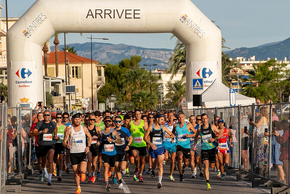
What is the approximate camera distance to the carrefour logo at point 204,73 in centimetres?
2236

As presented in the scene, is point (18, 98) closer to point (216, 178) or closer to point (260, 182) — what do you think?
point (216, 178)

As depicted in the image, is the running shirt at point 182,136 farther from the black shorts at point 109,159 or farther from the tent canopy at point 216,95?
A: the tent canopy at point 216,95

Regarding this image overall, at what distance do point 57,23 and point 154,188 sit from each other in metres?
12.2

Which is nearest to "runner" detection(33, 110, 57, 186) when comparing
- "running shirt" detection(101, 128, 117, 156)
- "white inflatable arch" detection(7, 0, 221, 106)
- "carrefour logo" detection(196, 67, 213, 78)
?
"running shirt" detection(101, 128, 117, 156)

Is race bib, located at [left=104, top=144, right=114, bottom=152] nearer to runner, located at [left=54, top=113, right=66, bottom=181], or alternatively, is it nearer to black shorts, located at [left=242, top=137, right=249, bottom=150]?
runner, located at [left=54, top=113, right=66, bottom=181]

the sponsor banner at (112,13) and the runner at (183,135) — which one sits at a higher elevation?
the sponsor banner at (112,13)

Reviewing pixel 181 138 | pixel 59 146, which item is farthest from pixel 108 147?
pixel 59 146

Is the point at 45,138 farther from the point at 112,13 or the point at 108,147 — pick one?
the point at 112,13

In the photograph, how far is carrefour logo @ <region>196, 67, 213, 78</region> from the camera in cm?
2236

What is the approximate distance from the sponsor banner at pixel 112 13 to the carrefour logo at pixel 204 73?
11.3ft

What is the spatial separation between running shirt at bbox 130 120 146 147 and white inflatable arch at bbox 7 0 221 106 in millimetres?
9310

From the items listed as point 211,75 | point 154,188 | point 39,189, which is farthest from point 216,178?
point 211,75

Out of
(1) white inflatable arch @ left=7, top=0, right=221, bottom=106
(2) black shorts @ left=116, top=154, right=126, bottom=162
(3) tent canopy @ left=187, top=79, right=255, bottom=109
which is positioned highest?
(1) white inflatable arch @ left=7, top=0, right=221, bottom=106

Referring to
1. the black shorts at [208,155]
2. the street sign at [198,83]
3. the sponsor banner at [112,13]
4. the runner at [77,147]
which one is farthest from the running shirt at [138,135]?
the street sign at [198,83]
